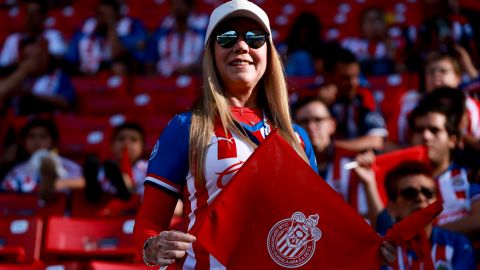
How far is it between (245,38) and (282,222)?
0.58 metres

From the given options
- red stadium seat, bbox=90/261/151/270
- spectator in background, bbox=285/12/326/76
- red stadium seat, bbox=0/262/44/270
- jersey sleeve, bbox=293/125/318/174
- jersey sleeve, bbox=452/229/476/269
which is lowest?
red stadium seat, bbox=0/262/44/270

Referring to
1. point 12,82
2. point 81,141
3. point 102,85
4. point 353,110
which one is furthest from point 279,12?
point 353,110

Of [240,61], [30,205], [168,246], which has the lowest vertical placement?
[30,205]

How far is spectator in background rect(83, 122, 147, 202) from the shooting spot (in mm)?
5000

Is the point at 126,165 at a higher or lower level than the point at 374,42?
lower

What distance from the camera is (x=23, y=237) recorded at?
4.38m

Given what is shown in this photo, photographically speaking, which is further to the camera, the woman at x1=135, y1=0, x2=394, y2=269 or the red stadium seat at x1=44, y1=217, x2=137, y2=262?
the red stadium seat at x1=44, y1=217, x2=137, y2=262

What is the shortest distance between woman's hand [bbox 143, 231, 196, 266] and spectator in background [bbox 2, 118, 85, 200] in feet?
10.9

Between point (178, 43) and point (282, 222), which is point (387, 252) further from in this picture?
point (178, 43)

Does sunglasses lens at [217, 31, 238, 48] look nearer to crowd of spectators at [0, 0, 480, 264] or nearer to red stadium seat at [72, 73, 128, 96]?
crowd of spectators at [0, 0, 480, 264]

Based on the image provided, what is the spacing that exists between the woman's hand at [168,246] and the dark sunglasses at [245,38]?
2.07 ft

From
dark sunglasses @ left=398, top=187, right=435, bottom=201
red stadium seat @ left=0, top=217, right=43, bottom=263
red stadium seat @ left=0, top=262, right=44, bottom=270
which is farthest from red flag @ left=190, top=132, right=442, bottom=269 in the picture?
red stadium seat @ left=0, top=217, right=43, bottom=263

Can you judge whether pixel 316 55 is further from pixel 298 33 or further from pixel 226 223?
pixel 226 223

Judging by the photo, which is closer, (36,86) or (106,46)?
(36,86)
